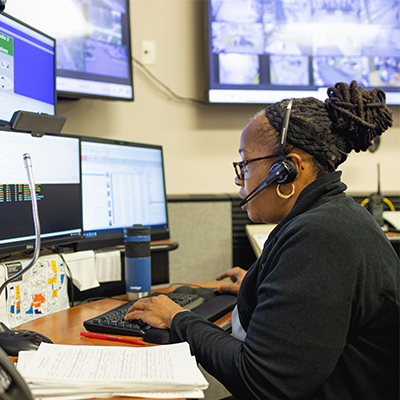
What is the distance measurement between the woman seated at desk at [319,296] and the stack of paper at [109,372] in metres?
0.09

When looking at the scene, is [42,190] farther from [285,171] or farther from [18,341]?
[285,171]

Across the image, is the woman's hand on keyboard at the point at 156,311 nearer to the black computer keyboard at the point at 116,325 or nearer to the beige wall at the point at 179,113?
the black computer keyboard at the point at 116,325

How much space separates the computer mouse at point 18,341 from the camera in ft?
2.35

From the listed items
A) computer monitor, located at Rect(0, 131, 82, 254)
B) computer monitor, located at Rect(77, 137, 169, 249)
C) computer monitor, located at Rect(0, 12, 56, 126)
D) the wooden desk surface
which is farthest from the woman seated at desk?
computer monitor, located at Rect(0, 12, 56, 126)

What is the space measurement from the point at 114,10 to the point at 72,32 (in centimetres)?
24

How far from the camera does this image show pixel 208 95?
1952 mm

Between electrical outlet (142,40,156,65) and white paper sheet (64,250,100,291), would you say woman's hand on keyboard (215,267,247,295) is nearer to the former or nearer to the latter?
white paper sheet (64,250,100,291)

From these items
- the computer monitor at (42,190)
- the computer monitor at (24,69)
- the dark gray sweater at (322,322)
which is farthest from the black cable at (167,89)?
the dark gray sweater at (322,322)

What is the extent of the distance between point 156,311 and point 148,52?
4.86 ft

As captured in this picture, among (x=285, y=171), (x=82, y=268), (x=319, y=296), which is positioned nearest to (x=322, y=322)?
(x=319, y=296)

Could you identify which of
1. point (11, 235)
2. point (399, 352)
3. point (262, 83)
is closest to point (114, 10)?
point (262, 83)

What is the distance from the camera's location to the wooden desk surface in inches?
32.9

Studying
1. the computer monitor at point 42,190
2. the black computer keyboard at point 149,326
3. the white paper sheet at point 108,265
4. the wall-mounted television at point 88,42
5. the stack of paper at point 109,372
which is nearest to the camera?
Result: the stack of paper at point 109,372

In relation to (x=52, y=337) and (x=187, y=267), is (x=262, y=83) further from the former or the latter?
(x=52, y=337)
